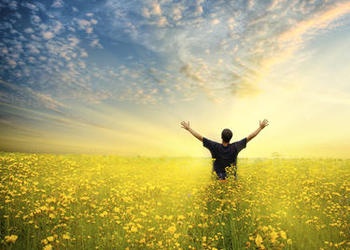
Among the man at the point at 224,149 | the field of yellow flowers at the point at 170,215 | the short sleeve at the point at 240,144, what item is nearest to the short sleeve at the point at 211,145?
the man at the point at 224,149

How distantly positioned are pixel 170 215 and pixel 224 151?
311 centimetres

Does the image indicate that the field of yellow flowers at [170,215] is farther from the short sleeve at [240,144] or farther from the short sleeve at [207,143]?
the short sleeve at [207,143]

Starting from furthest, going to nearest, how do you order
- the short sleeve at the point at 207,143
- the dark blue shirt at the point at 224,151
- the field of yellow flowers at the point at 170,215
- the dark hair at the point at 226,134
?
the short sleeve at the point at 207,143 → the dark blue shirt at the point at 224,151 → the dark hair at the point at 226,134 → the field of yellow flowers at the point at 170,215

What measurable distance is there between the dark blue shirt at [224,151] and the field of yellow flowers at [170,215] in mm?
738

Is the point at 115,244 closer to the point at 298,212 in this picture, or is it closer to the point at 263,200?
the point at 263,200

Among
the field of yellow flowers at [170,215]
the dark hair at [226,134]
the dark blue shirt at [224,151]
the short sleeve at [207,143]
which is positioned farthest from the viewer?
the short sleeve at [207,143]

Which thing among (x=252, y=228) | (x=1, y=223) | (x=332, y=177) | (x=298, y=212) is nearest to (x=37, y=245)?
(x=1, y=223)

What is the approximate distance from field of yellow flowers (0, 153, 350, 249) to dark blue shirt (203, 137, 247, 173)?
74cm

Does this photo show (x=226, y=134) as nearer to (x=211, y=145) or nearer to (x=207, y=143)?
(x=211, y=145)

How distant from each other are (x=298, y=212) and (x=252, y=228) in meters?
1.81

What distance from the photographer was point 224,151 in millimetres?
8758

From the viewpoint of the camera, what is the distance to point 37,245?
19.0 feet

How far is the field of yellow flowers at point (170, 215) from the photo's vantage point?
17.3ft

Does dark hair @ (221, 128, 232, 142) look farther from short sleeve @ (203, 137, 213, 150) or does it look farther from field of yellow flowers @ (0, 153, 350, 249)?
field of yellow flowers @ (0, 153, 350, 249)
